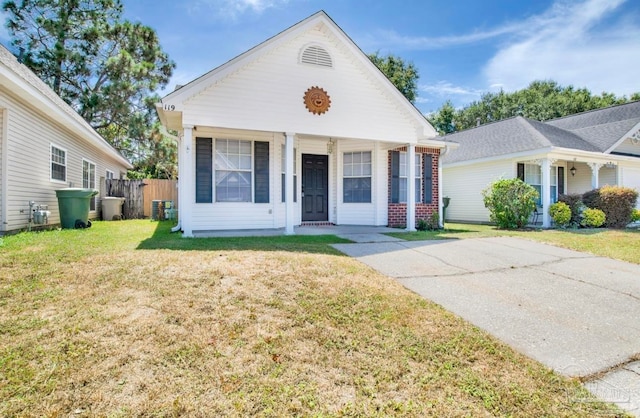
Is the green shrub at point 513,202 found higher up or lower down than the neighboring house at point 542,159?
lower down

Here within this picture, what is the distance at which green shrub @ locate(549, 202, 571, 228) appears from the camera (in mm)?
11789

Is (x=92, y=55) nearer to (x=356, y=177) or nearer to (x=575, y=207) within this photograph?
(x=356, y=177)

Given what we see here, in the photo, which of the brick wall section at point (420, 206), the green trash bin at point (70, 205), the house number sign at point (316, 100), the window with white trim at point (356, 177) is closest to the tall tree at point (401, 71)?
the brick wall section at point (420, 206)

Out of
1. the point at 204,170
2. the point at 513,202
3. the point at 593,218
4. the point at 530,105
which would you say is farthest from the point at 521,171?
the point at 530,105

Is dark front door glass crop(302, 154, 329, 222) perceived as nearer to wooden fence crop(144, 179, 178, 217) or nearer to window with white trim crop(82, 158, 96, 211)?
wooden fence crop(144, 179, 178, 217)

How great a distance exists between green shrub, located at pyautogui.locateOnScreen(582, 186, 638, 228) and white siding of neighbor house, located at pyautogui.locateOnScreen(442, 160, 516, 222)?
2988 mm

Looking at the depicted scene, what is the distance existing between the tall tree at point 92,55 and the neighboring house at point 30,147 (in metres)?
9.95

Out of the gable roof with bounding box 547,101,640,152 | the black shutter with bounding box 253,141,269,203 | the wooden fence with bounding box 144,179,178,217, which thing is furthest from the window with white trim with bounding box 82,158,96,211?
the gable roof with bounding box 547,101,640,152

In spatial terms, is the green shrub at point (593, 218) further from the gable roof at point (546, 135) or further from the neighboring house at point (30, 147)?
the neighboring house at point (30, 147)

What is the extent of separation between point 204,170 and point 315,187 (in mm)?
3614

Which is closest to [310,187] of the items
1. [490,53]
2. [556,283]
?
[556,283]

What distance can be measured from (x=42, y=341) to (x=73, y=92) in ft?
80.6

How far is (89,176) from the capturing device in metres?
13.8

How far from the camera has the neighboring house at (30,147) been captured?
736 centimetres
